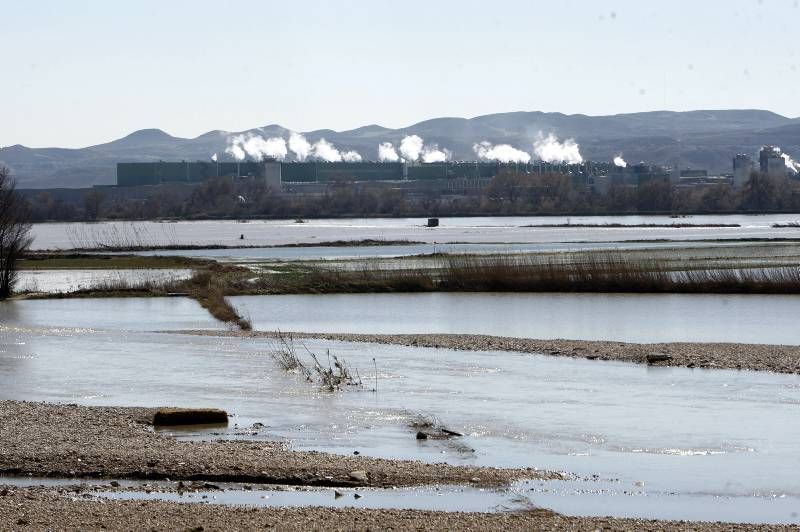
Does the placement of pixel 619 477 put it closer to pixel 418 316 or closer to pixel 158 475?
pixel 158 475

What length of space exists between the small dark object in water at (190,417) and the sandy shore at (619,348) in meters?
14.8

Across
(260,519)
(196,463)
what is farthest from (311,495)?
(196,463)

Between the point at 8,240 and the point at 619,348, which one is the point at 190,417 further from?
the point at 8,240

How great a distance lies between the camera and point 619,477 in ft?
66.4

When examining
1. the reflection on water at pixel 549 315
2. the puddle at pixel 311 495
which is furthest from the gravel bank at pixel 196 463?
the reflection on water at pixel 549 315

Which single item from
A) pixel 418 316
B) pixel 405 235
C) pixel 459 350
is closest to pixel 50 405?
pixel 459 350

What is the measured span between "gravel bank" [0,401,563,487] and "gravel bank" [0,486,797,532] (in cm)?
201

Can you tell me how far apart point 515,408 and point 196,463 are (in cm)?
897

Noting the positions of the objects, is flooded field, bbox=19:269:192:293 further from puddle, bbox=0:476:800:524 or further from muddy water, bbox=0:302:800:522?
puddle, bbox=0:476:800:524

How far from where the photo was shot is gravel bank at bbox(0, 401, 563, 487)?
1972 centimetres

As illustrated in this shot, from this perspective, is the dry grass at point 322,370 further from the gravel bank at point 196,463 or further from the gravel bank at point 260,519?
the gravel bank at point 260,519

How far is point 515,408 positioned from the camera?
2736 cm

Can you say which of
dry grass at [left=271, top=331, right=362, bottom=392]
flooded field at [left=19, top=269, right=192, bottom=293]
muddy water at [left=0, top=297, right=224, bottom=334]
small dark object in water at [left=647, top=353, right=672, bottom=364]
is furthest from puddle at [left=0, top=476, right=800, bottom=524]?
flooded field at [left=19, top=269, right=192, bottom=293]

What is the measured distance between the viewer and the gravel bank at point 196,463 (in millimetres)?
19719
